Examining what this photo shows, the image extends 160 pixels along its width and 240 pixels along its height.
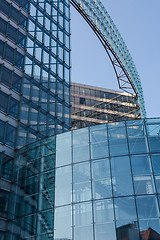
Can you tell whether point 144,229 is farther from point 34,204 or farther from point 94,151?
point 34,204

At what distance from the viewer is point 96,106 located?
67250 mm

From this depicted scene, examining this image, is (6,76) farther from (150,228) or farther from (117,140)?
(150,228)

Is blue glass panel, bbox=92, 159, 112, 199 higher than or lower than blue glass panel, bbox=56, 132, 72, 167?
lower

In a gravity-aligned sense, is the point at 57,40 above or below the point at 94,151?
above

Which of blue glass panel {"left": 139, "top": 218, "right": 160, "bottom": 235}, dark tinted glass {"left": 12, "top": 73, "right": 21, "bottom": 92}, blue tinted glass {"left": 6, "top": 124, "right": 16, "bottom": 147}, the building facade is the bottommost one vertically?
blue glass panel {"left": 139, "top": 218, "right": 160, "bottom": 235}

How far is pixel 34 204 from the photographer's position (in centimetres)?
2450

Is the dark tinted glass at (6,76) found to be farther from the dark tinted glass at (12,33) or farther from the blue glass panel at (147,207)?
the blue glass panel at (147,207)

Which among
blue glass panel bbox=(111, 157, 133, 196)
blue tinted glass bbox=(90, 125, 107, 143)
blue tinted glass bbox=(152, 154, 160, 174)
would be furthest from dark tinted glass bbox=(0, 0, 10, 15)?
blue tinted glass bbox=(152, 154, 160, 174)

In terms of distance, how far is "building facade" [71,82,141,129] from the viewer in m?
62.4

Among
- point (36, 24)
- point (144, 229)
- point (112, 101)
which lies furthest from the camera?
point (112, 101)

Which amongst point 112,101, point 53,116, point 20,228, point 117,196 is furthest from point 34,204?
point 112,101

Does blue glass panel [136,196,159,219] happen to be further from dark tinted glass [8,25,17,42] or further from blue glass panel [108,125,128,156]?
dark tinted glass [8,25,17,42]

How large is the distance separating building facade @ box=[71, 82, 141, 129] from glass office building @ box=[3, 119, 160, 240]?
3309 centimetres

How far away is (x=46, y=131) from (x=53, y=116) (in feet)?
6.90
